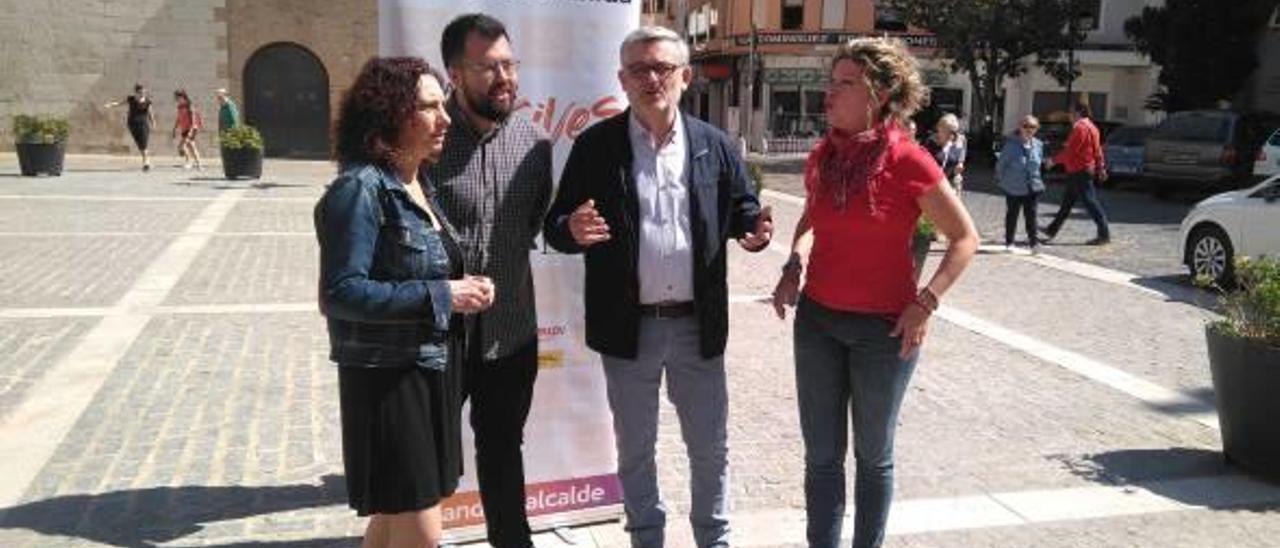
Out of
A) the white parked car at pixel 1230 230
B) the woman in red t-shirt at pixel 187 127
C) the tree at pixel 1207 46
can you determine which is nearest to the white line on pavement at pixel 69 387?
the white parked car at pixel 1230 230

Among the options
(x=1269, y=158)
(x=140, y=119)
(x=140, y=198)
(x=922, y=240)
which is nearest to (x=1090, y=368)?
(x=922, y=240)

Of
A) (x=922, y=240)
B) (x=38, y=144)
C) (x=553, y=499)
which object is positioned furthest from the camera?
(x=38, y=144)

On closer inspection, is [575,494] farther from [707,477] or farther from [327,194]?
[327,194]

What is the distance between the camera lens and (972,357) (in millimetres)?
7426

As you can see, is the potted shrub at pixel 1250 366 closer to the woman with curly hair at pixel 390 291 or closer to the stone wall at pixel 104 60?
the woman with curly hair at pixel 390 291

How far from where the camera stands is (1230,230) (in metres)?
10.7

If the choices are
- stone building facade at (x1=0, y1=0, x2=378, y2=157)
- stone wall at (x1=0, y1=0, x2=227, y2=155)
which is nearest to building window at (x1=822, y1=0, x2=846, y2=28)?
stone building facade at (x1=0, y1=0, x2=378, y2=157)

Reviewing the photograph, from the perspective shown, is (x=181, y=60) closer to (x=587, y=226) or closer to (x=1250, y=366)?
(x=587, y=226)

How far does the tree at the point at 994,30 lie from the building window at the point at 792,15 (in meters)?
13.2

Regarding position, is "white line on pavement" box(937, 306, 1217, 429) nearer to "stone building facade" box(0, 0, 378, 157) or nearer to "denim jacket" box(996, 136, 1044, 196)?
"denim jacket" box(996, 136, 1044, 196)

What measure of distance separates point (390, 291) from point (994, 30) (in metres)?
29.3

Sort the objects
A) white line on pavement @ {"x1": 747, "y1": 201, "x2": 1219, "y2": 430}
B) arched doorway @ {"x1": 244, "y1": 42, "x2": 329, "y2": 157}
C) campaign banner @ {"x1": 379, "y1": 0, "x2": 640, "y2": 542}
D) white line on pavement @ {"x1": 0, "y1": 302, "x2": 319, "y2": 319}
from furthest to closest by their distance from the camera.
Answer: arched doorway @ {"x1": 244, "y1": 42, "x2": 329, "y2": 157}, white line on pavement @ {"x1": 0, "y1": 302, "x2": 319, "y2": 319}, white line on pavement @ {"x1": 747, "y1": 201, "x2": 1219, "y2": 430}, campaign banner @ {"x1": 379, "y1": 0, "x2": 640, "y2": 542}

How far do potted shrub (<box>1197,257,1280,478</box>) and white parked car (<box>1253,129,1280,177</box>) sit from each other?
55.0 feet

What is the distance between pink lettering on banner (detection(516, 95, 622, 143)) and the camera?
392 centimetres
